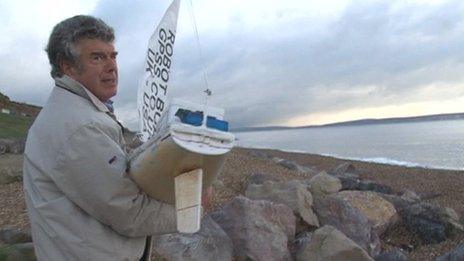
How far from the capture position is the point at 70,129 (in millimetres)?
2283

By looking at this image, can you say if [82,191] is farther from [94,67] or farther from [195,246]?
[195,246]

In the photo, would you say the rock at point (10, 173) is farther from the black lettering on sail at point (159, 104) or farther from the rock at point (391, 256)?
the rock at point (391, 256)

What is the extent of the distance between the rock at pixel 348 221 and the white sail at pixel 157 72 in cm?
498

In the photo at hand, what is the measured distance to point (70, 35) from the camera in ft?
8.36

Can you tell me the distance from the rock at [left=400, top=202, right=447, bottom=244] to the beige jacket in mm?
9253

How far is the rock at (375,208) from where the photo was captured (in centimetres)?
1035

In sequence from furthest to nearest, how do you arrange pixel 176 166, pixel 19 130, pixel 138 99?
pixel 19 130
pixel 138 99
pixel 176 166

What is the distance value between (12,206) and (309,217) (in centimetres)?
472

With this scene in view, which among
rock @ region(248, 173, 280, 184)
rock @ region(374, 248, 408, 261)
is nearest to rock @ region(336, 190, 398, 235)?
rock @ region(374, 248, 408, 261)

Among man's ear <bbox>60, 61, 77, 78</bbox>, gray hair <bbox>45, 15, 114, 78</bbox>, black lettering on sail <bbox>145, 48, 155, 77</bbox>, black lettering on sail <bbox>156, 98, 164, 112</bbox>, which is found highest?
black lettering on sail <bbox>145, 48, 155, 77</bbox>

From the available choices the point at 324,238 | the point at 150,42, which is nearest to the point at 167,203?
the point at 150,42

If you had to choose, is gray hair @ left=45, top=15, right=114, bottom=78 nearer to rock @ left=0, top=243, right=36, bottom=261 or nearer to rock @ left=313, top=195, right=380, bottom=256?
→ rock @ left=0, top=243, right=36, bottom=261

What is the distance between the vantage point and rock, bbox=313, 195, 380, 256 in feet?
29.3

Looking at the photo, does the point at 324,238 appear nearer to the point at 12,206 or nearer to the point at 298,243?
the point at 298,243
